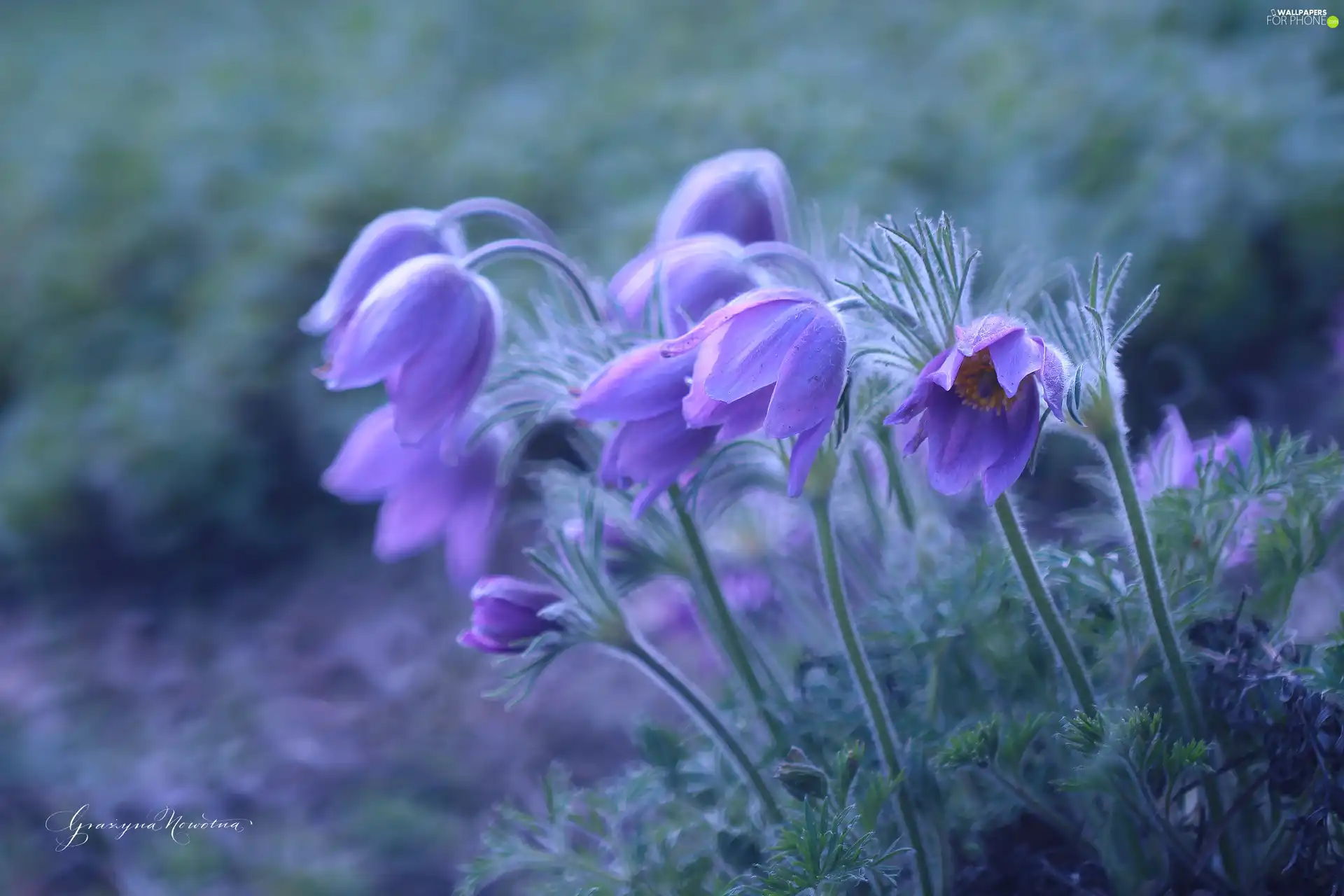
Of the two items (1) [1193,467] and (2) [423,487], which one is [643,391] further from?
(1) [1193,467]

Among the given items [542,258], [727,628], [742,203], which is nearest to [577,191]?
[742,203]

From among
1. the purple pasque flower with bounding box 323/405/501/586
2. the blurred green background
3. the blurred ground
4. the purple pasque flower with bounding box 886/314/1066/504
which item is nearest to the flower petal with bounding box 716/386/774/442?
the purple pasque flower with bounding box 886/314/1066/504

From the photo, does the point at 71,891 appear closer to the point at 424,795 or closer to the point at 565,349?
the point at 424,795

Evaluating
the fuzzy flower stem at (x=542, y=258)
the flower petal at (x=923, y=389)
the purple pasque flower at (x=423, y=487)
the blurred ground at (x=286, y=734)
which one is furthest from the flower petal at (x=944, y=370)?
the blurred ground at (x=286, y=734)

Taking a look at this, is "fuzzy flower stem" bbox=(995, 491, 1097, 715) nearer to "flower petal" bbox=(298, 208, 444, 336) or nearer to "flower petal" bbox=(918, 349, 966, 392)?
"flower petal" bbox=(918, 349, 966, 392)

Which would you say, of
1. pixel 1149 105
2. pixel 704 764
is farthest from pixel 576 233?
pixel 704 764

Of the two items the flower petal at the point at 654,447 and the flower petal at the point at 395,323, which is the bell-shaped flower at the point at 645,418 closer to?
the flower petal at the point at 654,447

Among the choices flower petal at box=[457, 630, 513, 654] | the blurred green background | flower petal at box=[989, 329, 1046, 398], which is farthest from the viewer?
the blurred green background
